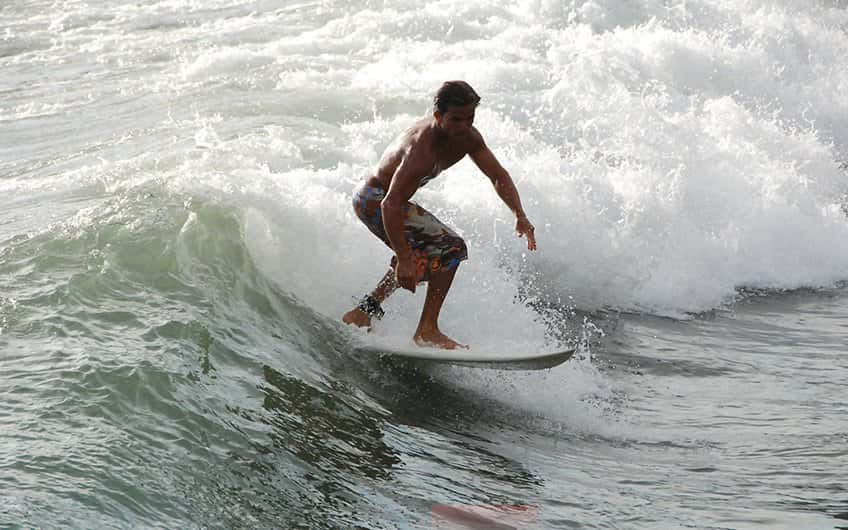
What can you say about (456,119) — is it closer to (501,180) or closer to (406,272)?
→ (501,180)

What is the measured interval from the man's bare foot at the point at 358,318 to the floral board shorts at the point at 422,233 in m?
0.55

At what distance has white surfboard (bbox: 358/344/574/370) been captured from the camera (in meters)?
6.70

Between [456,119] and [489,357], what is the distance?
1459 mm

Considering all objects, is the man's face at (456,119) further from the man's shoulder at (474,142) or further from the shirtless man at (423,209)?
the man's shoulder at (474,142)

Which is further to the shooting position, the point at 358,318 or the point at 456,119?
the point at 358,318

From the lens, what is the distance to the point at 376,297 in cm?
713

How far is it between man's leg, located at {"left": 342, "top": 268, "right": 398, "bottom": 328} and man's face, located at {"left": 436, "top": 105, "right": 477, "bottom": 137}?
1208 mm

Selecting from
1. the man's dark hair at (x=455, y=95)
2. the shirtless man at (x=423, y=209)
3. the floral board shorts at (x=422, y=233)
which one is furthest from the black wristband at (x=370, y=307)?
the man's dark hair at (x=455, y=95)

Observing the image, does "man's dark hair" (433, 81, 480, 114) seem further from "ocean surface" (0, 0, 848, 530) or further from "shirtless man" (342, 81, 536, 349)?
"ocean surface" (0, 0, 848, 530)

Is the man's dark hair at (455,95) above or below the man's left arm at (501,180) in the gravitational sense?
above

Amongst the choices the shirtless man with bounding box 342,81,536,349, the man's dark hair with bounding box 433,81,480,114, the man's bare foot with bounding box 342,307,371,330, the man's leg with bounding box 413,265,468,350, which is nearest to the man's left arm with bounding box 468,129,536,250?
the shirtless man with bounding box 342,81,536,349

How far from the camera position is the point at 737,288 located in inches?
400

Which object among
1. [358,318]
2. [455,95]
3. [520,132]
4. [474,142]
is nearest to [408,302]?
[358,318]

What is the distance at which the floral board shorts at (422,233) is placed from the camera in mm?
6738
